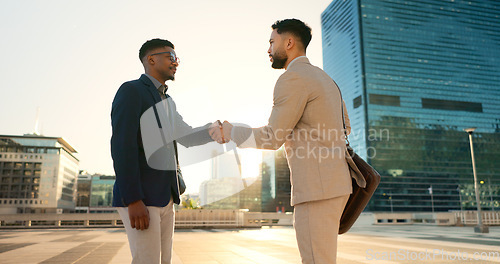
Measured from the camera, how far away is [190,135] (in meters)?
3.21

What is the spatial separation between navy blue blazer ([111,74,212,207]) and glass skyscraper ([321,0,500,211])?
110 m

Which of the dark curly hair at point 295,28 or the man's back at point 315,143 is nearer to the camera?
the man's back at point 315,143

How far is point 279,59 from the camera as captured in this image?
92.8 inches

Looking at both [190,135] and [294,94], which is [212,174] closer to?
[190,135]

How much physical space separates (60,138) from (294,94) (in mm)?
119313

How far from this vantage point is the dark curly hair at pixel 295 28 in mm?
2305

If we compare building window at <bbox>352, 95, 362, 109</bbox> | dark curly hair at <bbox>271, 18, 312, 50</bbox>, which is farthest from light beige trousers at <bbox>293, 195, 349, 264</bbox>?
building window at <bbox>352, 95, 362, 109</bbox>

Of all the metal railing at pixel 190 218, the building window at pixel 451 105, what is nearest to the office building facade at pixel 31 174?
the metal railing at pixel 190 218

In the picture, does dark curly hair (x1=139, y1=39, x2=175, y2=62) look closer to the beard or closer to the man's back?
the beard

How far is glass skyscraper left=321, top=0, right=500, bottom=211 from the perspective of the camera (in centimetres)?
11138

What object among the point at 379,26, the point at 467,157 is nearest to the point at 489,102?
the point at 467,157

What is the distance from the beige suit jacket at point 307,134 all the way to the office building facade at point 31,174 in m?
105

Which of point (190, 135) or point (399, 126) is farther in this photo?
point (399, 126)

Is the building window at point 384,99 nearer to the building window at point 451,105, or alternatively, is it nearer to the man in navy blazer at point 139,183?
the building window at point 451,105
